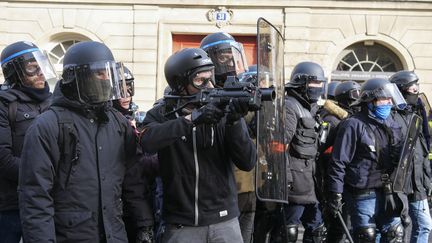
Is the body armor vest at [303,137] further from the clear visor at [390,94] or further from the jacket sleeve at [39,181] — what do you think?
the jacket sleeve at [39,181]

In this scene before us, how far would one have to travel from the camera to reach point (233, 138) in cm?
338

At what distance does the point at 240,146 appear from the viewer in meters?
3.40

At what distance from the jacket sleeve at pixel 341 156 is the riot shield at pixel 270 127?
190 cm

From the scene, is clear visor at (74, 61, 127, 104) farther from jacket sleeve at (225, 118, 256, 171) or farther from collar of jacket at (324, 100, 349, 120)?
collar of jacket at (324, 100, 349, 120)

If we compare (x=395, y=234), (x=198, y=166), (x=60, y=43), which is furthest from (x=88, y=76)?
(x=60, y=43)

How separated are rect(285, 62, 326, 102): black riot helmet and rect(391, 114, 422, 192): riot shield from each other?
888 mm

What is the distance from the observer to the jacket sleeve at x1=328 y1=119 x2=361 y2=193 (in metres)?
5.41

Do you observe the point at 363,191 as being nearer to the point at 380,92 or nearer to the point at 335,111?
the point at 380,92

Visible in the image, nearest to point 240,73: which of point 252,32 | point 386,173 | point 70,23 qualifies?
point 386,173

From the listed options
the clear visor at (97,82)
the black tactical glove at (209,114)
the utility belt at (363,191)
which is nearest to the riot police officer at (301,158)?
the utility belt at (363,191)

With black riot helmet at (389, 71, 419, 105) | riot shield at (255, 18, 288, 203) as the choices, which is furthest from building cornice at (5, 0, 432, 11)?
riot shield at (255, 18, 288, 203)

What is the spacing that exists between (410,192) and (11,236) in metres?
3.67

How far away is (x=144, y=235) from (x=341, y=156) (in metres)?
2.52

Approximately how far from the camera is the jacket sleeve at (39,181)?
2863 millimetres
